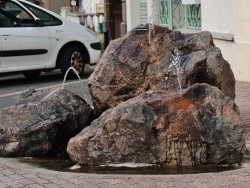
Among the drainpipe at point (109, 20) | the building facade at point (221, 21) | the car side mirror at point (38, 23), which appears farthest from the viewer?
the drainpipe at point (109, 20)

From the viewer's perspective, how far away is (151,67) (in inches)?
327

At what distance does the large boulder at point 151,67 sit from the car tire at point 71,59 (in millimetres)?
6812

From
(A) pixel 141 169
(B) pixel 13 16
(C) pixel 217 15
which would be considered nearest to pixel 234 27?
(C) pixel 217 15

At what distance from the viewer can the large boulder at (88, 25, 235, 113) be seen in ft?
26.6

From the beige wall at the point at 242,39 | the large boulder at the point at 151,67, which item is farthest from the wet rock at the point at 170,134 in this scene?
the beige wall at the point at 242,39

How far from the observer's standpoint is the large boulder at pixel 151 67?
810 centimetres

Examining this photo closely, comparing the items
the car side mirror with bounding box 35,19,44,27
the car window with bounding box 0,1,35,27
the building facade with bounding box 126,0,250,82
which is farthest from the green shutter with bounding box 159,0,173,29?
the car window with bounding box 0,1,35,27

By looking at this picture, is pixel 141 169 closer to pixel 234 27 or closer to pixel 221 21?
pixel 234 27

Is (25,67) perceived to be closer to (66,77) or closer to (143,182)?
(66,77)

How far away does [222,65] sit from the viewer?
26.4ft

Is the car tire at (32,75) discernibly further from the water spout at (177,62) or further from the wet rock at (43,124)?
the water spout at (177,62)

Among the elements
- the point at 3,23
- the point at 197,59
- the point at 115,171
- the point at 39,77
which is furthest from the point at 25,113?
the point at 39,77

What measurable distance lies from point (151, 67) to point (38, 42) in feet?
22.1

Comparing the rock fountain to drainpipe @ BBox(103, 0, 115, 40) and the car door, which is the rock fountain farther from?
drainpipe @ BBox(103, 0, 115, 40)
